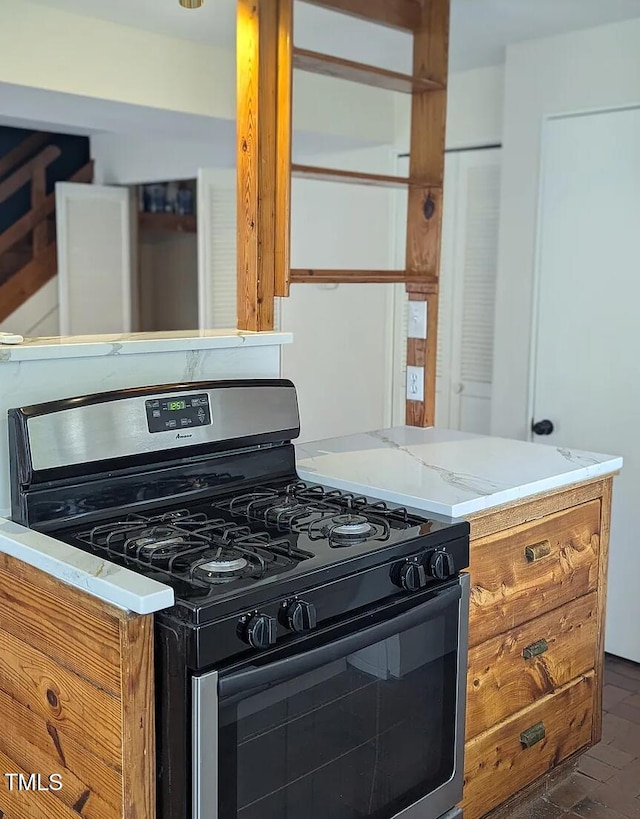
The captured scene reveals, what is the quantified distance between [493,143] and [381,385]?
127 cm

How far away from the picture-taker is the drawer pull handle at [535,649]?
2199 millimetres

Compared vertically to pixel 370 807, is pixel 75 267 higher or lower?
higher

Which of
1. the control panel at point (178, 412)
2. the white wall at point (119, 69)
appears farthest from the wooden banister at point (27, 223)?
the control panel at point (178, 412)

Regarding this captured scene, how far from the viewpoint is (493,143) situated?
12.0 ft

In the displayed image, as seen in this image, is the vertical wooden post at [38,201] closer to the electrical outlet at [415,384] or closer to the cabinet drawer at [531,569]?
the electrical outlet at [415,384]

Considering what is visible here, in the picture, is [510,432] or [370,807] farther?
[510,432]

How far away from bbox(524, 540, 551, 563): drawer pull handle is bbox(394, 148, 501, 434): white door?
1.64m

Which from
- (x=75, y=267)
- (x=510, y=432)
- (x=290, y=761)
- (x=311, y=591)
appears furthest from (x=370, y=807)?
(x=75, y=267)

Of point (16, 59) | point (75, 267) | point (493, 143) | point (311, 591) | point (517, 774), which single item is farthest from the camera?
point (75, 267)

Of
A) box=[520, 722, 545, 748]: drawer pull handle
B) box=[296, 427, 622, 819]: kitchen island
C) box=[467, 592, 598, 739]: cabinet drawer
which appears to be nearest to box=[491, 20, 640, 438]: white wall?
box=[296, 427, 622, 819]: kitchen island

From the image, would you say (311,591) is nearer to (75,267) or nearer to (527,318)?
(527,318)

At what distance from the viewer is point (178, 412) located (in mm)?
1966

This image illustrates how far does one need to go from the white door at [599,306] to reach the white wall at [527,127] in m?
0.05

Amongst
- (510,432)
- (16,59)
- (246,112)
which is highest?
(16,59)
